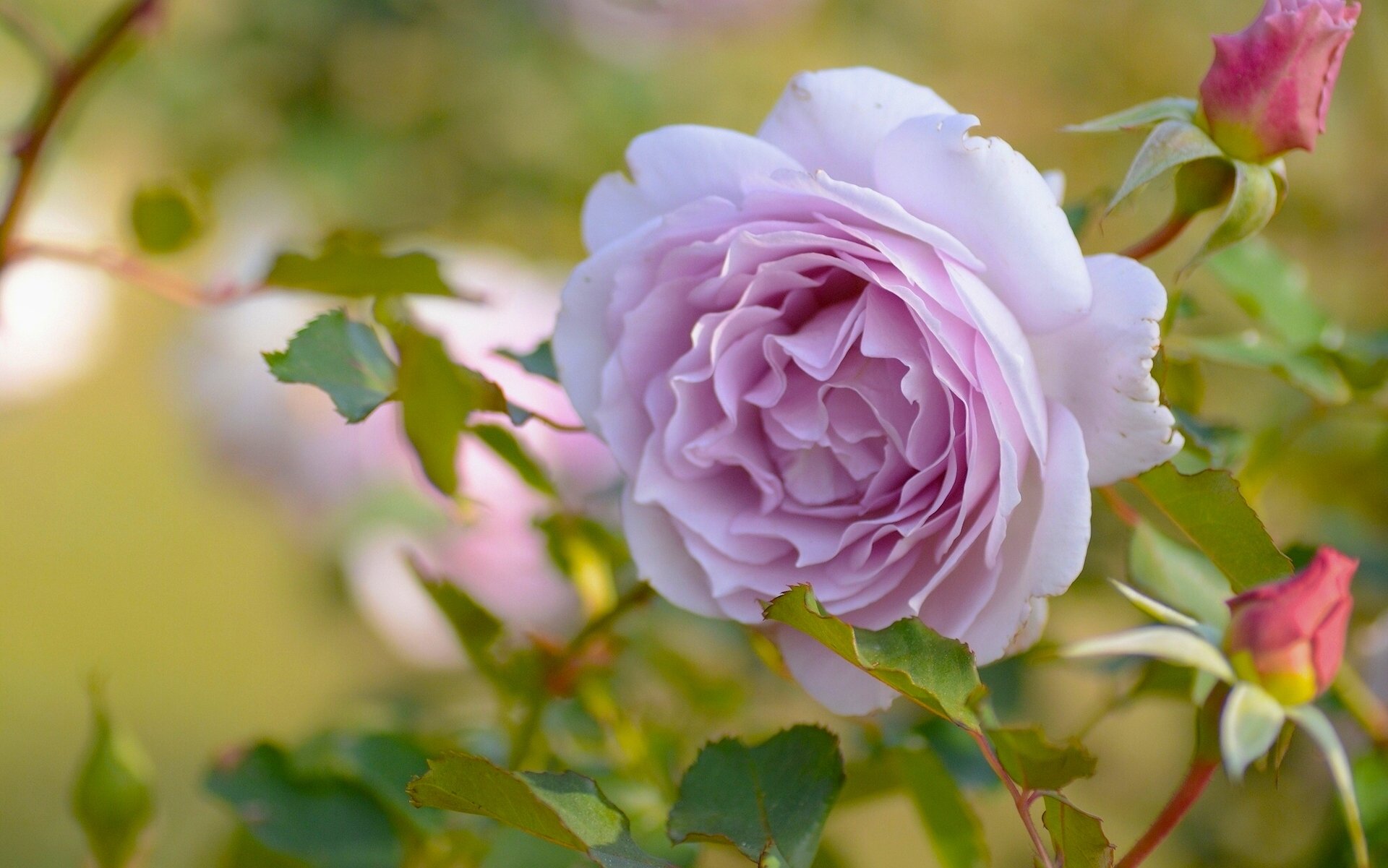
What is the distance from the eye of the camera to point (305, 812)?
47 centimetres

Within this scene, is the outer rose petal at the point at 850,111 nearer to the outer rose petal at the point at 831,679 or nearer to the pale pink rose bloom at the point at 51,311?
the outer rose petal at the point at 831,679

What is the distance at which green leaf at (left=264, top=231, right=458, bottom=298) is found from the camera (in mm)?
422

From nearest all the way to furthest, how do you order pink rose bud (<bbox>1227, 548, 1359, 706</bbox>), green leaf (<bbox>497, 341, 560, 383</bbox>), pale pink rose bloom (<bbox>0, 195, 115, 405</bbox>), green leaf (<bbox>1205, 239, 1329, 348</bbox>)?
pink rose bud (<bbox>1227, 548, 1359, 706</bbox>) → green leaf (<bbox>497, 341, 560, 383</bbox>) → green leaf (<bbox>1205, 239, 1329, 348</bbox>) → pale pink rose bloom (<bbox>0, 195, 115, 405</bbox>)

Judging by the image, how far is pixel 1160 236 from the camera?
332 mm

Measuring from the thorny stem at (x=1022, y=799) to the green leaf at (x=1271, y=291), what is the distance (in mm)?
255

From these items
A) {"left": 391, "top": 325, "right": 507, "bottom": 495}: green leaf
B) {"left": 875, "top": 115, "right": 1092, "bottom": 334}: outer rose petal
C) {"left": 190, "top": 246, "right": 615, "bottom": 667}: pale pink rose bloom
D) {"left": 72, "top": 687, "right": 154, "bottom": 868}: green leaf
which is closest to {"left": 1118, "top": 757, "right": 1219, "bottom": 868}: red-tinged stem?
{"left": 875, "top": 115, "right": 1092, "bottom": 334}: outer rose petal

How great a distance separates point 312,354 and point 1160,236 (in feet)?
0.81

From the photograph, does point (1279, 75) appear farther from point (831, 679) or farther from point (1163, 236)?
point (831, 679)

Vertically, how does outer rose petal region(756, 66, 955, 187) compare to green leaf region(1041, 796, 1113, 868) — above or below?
above

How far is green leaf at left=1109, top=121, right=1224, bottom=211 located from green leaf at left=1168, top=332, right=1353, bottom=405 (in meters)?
0.10

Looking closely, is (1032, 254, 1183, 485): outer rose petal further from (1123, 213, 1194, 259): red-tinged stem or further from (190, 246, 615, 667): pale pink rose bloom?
(190, 246, 615, 667): pale pink rose bloom

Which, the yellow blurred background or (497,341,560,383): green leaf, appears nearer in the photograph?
(497,341,560,383): green leaf

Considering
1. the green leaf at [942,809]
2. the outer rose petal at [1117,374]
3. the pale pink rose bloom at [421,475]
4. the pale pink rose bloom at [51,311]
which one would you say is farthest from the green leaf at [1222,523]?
the pale pink rose bloom at [51,311]

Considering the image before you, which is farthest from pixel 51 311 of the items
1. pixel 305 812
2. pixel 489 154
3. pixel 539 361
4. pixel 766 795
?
pixel 766 795
